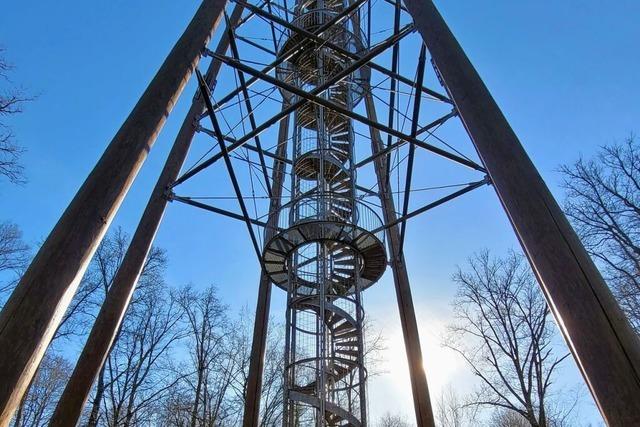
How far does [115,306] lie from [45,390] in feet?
65.6

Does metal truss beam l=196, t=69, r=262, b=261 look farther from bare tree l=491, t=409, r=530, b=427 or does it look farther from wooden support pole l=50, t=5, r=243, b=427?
bare tree l=491, t=409, r=530, b=427

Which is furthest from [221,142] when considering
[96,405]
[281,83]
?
[96,405]

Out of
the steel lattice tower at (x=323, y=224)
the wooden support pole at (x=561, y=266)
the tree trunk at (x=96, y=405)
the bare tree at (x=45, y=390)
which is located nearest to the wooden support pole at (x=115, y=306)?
the steel lattice tower at (x=323, y=224)

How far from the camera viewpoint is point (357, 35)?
419 inches

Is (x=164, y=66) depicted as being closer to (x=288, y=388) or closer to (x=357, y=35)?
(x=288, y=388)

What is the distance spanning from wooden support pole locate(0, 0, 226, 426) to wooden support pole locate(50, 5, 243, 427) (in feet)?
9.34

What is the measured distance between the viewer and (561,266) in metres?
2.78

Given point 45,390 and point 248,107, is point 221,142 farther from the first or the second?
point 45,390

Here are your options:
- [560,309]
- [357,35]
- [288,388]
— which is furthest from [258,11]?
[560,309]

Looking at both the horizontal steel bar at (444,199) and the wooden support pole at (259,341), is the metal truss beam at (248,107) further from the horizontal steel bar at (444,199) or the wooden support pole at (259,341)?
the horizontal steel bar at (444,199)

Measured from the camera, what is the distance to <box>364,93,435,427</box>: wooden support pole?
7.61 meters

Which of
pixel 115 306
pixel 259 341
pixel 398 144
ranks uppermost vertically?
pixel 398 144

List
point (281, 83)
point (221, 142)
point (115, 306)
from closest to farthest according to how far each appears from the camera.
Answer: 1. point (281, 83)
2. point (115, 306)
3. point (221, 142)

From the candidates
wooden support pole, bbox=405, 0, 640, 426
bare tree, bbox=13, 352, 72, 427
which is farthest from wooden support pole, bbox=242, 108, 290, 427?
bare tree, bbox=13, 352, 72, 427
